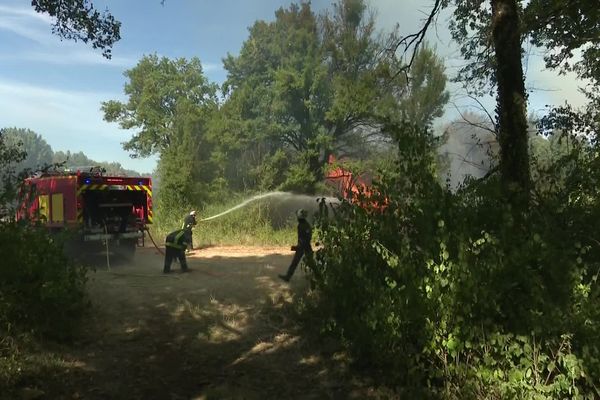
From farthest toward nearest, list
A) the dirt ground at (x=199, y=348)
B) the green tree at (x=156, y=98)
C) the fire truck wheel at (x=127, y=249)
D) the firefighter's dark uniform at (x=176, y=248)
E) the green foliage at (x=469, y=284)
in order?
1. the green tree at (x=156, y=98)
2. the fire truck wheel at (x=127, y=249)
3. the firefighter's dark uniform at (x=176, y=248)
4. the dirt ground at (x=199, y=348)
5. the green foliage at (x=469, y=284)

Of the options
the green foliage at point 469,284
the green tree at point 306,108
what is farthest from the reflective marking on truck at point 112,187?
the green tree at point 306,108

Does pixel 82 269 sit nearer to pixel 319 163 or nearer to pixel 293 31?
pixel 319 163

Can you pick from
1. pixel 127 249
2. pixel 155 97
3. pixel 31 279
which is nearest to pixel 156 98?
pixel 155 97

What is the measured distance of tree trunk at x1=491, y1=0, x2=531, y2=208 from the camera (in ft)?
17.2

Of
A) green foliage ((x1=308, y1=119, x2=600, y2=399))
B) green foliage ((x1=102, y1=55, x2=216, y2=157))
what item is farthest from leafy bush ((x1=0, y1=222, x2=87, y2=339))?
green foliage ((x1=102, y1=55, x2=216, y2=157))

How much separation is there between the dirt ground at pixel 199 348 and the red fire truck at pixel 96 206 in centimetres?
310

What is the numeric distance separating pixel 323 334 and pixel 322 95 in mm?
21839

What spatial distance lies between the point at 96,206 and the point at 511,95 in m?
9.90

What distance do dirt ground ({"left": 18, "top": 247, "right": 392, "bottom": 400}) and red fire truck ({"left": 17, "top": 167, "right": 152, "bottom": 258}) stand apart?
3.10m

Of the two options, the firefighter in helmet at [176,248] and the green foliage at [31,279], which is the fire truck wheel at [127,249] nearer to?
the firefighter in helmet at [176,248]

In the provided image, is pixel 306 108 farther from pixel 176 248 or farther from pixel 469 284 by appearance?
pixel 469 284

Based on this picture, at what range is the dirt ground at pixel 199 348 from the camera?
4887 mm

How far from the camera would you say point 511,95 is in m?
5.32

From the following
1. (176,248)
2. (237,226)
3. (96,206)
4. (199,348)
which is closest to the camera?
(199,348)
